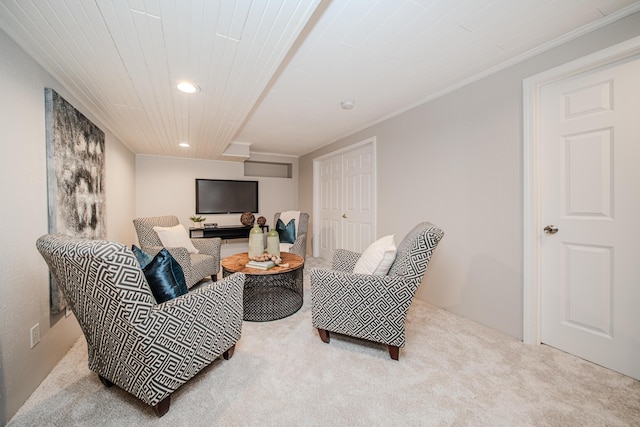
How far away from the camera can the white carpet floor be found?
124 centimetres

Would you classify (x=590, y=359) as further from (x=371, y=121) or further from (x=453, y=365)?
(x=371, y=121)

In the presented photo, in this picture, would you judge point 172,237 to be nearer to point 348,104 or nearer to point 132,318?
point 132,318

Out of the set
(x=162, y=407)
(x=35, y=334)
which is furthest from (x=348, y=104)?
(x=35, y=334)

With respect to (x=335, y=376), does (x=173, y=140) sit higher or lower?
higher

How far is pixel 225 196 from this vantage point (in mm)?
5051

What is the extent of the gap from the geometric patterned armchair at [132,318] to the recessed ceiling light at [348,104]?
2170mm

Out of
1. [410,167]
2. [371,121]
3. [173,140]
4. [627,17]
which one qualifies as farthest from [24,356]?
[627,17]

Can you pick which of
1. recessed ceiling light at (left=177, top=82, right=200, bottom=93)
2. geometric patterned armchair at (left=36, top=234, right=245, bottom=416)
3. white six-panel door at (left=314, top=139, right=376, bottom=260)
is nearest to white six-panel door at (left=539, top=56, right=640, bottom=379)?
white six-panel door at (left=314, top=139, right=376, bottom=260)

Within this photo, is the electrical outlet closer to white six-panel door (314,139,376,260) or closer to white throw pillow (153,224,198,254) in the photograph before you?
white throw pillow (153,224,198,254)

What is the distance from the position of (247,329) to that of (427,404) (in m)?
1.39

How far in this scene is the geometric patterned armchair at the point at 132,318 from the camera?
3.28 feet

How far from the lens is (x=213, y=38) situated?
4.78 feet

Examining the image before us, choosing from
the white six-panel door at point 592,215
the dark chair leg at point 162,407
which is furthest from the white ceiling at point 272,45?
the dark chair leg at point 162,407

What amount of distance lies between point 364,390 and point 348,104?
2.53 metres
